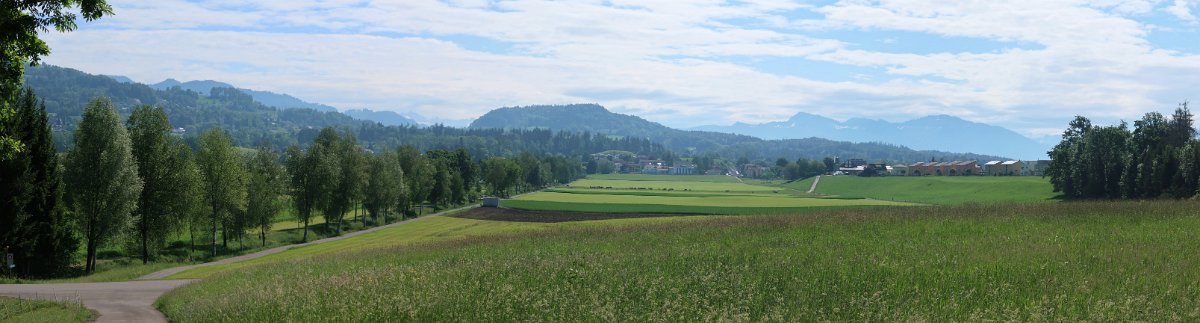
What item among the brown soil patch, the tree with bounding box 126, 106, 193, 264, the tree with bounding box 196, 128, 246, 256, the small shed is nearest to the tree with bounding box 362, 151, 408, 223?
the brown soil patch

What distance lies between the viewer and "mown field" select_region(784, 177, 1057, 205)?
387 ft

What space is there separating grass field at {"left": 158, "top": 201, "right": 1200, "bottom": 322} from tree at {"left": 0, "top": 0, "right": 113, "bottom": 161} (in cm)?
796

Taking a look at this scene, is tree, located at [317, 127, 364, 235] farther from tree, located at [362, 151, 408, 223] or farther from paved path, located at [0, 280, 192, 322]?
paved path, located at [0, 280, 192, 322]

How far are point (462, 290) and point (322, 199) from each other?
61.4m

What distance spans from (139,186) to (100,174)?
7.60 feet

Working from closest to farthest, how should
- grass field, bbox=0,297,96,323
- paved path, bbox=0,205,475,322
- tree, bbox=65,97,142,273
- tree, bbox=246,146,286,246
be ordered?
1. grass field, bbox=0,297,96,323
2. paved path, bbox=0,205,475,322
3. tree, bbox=65,97,142,273
4. tree, bbox=246,146,286,246

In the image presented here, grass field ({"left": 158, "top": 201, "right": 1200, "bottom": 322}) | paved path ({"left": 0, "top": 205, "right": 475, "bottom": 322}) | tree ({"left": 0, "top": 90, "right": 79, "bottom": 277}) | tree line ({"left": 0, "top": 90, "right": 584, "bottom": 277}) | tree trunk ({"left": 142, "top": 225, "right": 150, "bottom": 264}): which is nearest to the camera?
grass field ({"left": 158, "top": 201, "right": 1200, "bottom": 322})

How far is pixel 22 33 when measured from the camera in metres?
19.4

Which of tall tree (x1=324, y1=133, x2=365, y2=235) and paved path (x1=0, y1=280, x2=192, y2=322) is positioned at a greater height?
tall tree (x1=324, y1=133, x2=365, y2=235)

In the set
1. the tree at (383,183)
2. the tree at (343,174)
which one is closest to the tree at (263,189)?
the tree at (343,174)

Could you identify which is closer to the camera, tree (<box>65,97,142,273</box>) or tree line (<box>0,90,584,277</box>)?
tree line (<box>0,90,584,277</box>)

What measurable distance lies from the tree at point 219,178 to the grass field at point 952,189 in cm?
7962

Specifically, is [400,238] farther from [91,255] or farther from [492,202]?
[492,202]

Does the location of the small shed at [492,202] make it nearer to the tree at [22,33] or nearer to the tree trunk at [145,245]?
the tree trunk at [145,245]
